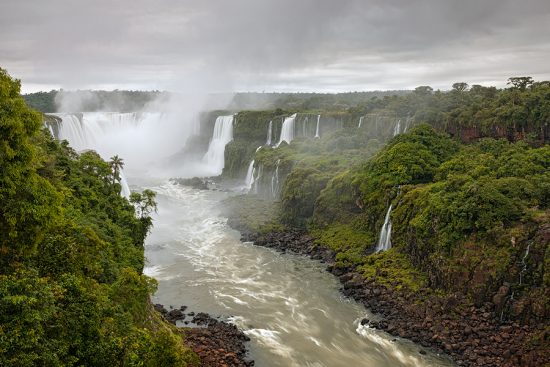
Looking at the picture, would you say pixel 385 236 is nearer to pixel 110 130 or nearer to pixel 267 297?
pixel 267 297

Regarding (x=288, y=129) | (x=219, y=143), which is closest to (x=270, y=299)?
(x=288, y=129)

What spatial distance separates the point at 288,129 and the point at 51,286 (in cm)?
5982

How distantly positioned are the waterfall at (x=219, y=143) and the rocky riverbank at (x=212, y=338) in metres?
52.6

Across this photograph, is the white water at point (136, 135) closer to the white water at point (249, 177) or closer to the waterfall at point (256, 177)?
the white water at point (249, 177)

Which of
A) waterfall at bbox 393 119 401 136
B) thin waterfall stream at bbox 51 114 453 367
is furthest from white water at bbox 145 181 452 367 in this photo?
waterfall at bbox 393 119 401 136

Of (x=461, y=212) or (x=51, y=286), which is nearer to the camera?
(x=51, y=286)

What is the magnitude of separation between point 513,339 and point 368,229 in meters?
16.7

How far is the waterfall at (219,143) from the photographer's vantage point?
79375 mm

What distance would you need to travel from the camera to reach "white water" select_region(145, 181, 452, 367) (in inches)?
888

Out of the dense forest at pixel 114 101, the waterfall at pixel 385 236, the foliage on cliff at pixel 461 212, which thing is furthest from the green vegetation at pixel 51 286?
the dense forest at pixel 114 101

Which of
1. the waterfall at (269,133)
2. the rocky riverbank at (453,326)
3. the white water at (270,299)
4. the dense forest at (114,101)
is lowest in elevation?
the white water at (270,299)

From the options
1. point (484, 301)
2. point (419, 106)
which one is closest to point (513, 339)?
point (484, 301)

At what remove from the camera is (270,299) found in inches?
1142

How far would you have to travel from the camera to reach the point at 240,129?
7644cm
